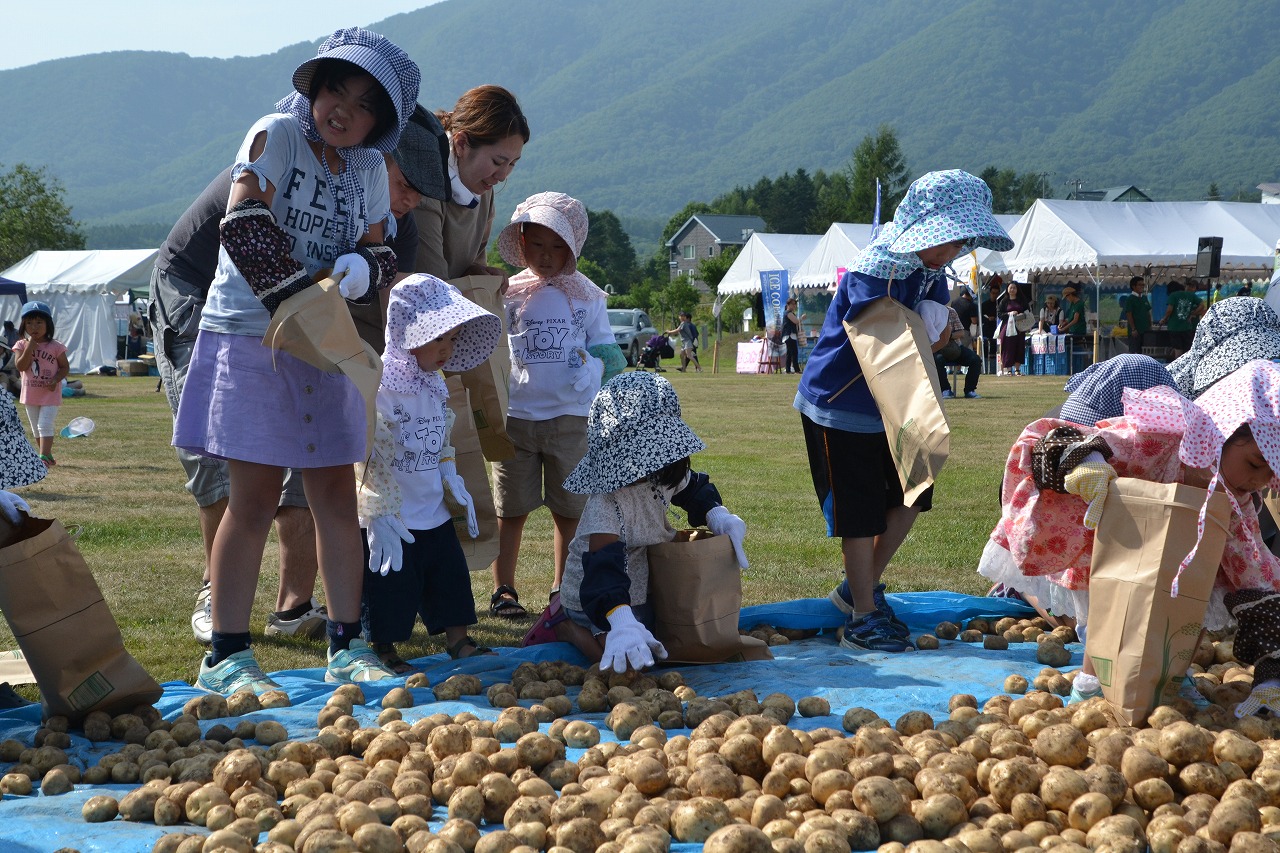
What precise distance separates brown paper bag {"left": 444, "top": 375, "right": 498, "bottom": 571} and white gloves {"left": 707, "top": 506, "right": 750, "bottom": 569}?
36.0 inches

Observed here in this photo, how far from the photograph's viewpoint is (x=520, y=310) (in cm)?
489

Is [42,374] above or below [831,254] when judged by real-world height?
below

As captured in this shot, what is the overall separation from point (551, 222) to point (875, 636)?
2036mm

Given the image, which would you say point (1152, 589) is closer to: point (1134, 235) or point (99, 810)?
point (99, 810)

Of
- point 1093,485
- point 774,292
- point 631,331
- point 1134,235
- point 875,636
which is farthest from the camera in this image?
point 631,331

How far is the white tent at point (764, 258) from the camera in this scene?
32.1m

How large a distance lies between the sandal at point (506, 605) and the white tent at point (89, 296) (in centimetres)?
2707

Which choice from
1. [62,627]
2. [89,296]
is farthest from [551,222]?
[89,296]

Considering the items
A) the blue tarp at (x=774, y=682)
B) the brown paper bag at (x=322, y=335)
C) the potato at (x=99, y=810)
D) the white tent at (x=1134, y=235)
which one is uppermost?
the white tent at (x=1134, y=235)

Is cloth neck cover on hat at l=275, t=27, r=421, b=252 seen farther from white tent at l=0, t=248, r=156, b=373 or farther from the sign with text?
white tent at l=0, t=248, r=156, b=373

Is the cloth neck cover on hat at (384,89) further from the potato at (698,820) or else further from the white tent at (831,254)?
the white tent at (831,254)

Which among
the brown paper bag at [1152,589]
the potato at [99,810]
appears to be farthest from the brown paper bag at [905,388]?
the potato at [99,810]

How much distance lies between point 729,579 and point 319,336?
4.96ft

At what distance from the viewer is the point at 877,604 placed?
4.23 m
